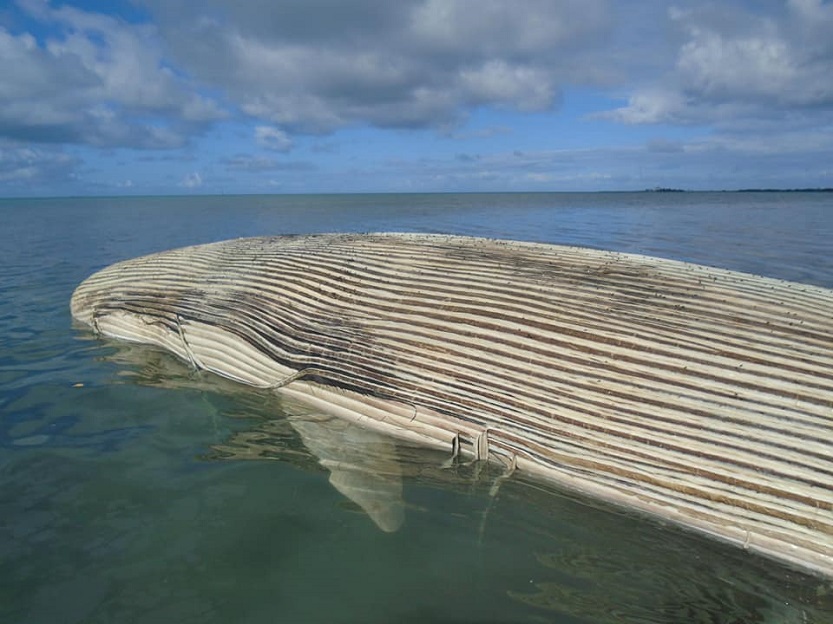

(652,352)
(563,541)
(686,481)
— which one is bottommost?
(563,541)

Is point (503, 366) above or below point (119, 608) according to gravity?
above

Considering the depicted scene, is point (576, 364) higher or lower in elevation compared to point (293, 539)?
higher

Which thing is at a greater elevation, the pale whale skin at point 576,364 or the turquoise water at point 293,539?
the pale whale skin at point 576,364

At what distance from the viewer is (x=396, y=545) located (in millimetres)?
4820

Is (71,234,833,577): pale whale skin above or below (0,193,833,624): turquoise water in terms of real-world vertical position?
Result: above

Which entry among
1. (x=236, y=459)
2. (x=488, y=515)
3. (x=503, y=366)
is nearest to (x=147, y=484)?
(x=236, y=459)

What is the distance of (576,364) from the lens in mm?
5629

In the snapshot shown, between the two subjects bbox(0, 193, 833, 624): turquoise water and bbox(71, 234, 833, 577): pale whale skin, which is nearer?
bbox(0, 193, 833, 624): turquoise water

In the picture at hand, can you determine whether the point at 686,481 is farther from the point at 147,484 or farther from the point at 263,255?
the point at 263,255

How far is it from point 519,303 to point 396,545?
3075mm

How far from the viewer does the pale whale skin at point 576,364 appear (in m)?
4.61

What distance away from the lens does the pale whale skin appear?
15.1ft

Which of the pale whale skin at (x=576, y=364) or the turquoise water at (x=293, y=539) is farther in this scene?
the pale whale skin at (x=576, y=364)

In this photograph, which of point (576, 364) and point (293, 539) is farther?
point (576, 364)
